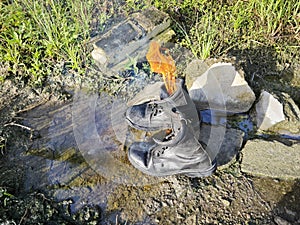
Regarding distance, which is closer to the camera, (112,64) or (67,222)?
(67,222)

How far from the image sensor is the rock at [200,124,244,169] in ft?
8.36

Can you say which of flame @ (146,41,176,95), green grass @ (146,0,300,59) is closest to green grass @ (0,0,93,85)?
flame @ (146,41,176,95)

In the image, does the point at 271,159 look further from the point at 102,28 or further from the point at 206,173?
the point at 102,28

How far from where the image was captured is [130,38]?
3.15m

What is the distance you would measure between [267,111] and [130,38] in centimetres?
140

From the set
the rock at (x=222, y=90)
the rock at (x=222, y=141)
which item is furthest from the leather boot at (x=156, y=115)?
the rock at (x=222, y=90)

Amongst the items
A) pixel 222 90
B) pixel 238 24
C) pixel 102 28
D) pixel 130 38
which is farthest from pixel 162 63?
pixel 238 24

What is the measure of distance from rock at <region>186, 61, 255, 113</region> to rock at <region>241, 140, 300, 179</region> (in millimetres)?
389

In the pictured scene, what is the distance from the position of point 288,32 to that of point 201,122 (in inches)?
58.8

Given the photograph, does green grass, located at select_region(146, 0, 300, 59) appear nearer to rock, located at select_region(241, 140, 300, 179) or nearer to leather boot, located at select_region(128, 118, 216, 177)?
rock, located at select_region(241, 140, 300, 179)

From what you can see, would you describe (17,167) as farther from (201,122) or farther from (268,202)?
(268,202)

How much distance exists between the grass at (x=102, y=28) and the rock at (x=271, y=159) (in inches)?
38.3


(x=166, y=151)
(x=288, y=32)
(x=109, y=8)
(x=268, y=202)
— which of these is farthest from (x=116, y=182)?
(x=288, y=32)

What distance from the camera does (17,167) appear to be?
251cm
